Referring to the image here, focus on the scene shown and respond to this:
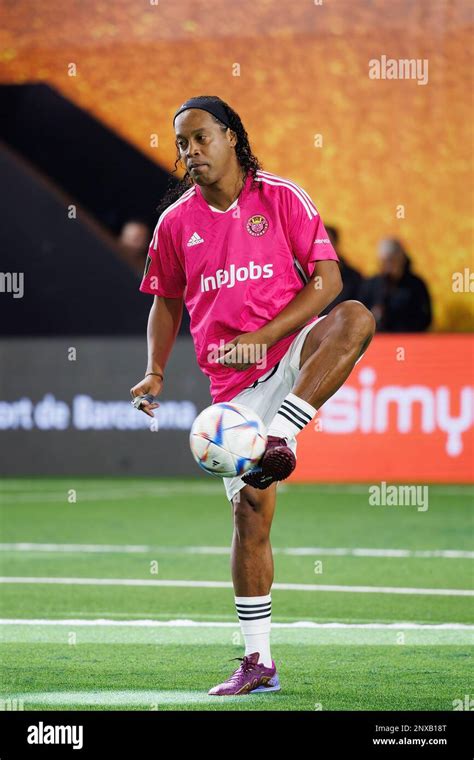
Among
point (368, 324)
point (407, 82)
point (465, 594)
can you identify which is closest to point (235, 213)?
point (368, 324)

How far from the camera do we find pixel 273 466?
569 cm

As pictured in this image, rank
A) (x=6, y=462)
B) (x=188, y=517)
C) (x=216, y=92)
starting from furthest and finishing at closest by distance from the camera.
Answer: (x=216, y=92)
(x=6, y=462)
(x=188, y=517)

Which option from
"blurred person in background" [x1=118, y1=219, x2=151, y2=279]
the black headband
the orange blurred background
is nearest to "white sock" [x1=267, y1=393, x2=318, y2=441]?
the black headband

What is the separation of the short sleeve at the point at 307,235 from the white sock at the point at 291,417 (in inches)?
25.3

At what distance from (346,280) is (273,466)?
12.5 metres

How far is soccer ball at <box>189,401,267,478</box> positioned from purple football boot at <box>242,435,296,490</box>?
0.03 m

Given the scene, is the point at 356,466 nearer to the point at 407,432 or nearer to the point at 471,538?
the point at 407,432

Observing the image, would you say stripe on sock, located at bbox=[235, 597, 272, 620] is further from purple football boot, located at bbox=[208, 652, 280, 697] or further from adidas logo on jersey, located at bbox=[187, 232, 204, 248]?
adidas logo on jersey, located at bbox=[187, 232, 204, 248]

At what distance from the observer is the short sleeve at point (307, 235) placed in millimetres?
6301

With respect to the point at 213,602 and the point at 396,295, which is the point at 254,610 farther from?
the point at 396,295

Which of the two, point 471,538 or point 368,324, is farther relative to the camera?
point 471,538

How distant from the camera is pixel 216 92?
2128 cm
